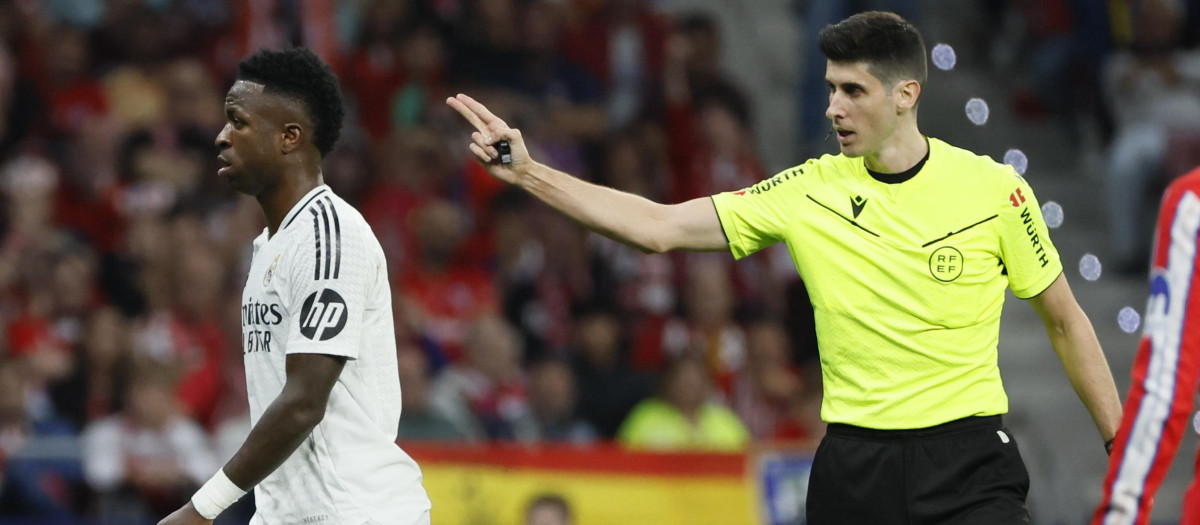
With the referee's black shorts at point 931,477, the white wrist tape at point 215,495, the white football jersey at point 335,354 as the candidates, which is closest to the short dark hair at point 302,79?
the white football jersey at point 335,354

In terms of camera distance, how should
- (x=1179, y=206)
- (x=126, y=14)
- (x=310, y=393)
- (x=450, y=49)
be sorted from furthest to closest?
(x=450, y=49)
(x=126, y=14)
(x=310, y=393)
(x=1179, y=206)

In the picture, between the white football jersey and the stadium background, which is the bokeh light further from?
the white football jersey

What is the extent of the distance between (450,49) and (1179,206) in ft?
29.7

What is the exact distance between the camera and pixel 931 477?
493 centimetres

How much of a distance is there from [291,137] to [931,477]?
2.27 metres

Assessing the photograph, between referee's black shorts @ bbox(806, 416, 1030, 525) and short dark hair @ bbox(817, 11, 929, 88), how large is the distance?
1.15 m

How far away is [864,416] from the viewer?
502cm

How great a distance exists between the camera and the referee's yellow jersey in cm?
500

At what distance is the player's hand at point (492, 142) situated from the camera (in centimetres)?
498

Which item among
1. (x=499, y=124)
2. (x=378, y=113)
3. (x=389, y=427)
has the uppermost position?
(x=378, y=113)

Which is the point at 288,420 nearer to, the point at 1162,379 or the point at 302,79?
the point at 302,79

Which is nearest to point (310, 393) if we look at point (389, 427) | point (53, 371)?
point (389, 427)

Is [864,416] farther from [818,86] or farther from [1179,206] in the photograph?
[818,86]

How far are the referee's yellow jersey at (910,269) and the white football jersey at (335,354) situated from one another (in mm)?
1250
